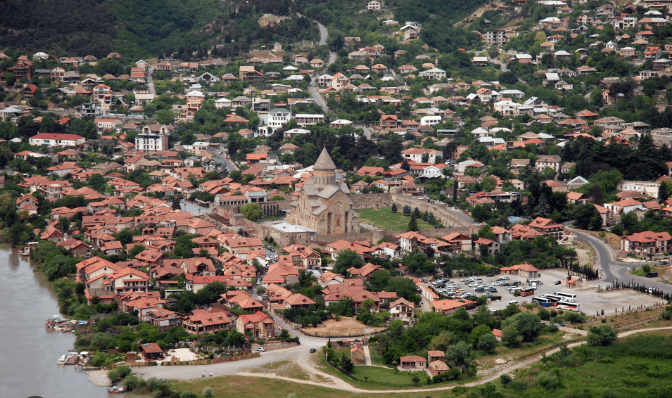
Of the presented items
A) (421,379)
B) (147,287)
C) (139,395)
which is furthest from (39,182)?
(421,379)

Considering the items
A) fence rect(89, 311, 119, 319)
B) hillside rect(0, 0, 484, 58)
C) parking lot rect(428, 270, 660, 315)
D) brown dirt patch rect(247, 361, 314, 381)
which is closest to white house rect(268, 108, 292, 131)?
hillside rect(0, 0, 484, 58)

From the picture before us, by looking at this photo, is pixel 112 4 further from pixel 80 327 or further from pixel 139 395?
pixel 139 395

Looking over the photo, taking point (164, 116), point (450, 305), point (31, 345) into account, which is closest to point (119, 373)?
point (31, 345)

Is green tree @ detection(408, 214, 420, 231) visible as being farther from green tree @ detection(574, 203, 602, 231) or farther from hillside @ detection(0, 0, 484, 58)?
hillside @ detection(0, 0, 484, 58)

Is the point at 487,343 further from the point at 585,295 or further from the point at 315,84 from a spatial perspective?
the point at 315,84

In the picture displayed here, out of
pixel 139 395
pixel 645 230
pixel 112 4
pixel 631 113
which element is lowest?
pixel 139 395

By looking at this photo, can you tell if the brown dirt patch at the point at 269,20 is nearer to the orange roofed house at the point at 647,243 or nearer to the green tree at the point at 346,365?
the orange roofed house at the point at 647,243
